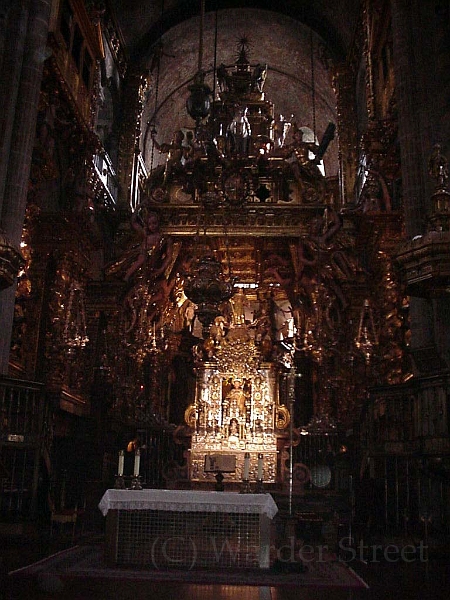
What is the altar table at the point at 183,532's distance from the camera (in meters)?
6.33

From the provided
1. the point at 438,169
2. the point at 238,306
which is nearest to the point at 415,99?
the point at 438,169

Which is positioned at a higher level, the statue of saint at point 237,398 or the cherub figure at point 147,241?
the cherub figure at point 147,241

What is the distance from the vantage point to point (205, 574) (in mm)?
5914

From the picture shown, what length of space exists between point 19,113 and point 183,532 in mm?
6848

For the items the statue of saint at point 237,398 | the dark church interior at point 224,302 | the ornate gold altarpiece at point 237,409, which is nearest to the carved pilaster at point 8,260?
the dark church interior at point 224,302

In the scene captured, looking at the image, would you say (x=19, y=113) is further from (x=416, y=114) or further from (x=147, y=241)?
(x=416, y=114)

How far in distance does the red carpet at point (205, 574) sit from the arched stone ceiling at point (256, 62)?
15121 mm

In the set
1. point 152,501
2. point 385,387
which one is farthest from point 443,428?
point 152,501

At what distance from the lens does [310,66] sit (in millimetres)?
20359

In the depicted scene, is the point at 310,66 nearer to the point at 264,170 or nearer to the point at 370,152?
the point at 264,170

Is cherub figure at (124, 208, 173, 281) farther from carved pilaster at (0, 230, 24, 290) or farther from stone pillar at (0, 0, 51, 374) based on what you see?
carved pilaster at (0, 230, 24, 290)

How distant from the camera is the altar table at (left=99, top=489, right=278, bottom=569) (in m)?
6.33

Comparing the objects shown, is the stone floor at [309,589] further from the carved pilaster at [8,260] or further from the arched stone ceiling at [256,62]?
the arched stone ceiling at [256,62]

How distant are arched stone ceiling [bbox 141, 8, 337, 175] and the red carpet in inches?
595
